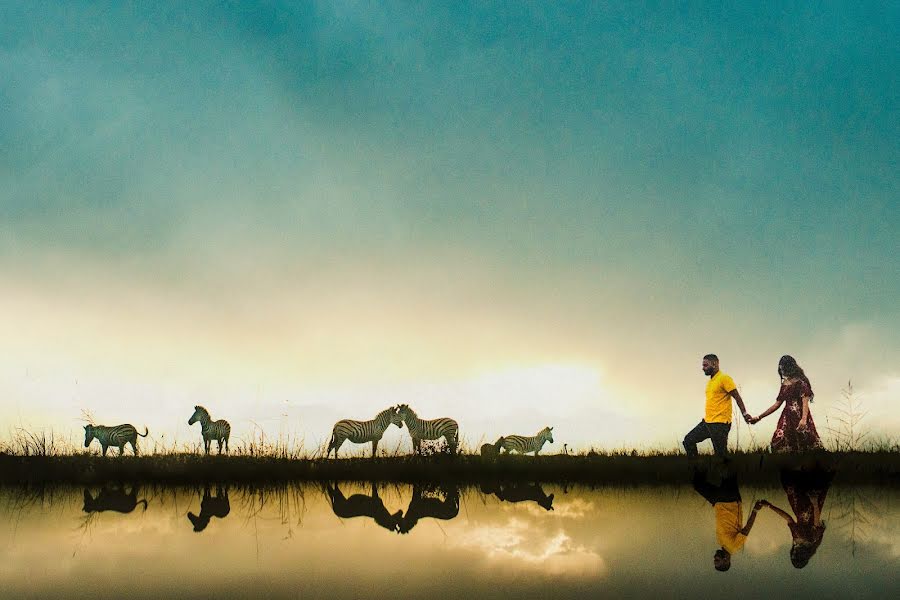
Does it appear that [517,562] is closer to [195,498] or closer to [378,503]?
[378,503]

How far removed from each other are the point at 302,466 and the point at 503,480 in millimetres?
4037

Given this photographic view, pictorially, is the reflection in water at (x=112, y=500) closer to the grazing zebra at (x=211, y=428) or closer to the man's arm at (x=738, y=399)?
the grazing zebra at (x=211, y=428)

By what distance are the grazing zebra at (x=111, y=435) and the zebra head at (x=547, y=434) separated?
1083 cm

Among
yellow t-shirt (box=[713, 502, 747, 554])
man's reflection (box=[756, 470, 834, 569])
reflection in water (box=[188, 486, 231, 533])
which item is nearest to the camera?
man's reflection (box=[756, 470, 834, 569])

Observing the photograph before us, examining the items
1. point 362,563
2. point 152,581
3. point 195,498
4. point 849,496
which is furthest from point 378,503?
point 849,496

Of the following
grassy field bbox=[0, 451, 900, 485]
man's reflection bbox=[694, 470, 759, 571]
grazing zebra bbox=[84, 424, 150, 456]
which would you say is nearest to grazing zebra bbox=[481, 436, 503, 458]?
grassy field bbox=[0, 451, 900, 485]

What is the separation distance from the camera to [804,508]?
9492mm

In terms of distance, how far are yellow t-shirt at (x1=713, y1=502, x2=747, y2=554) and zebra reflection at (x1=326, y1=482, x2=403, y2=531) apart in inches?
139

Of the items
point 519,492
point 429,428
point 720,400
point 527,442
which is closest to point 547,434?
point 527,442

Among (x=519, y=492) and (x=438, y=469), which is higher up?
(x=438, y=469)

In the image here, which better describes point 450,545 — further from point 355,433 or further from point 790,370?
point 790,370

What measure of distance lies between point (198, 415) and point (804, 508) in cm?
1597

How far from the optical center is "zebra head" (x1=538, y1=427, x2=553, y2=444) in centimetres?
1862

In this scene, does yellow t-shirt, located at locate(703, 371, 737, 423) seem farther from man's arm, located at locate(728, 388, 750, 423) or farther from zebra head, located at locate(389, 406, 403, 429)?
zebra head, located at locate(389, 406, 403, 429)
